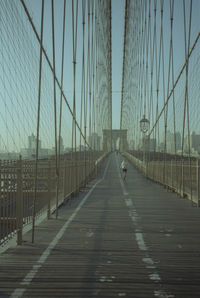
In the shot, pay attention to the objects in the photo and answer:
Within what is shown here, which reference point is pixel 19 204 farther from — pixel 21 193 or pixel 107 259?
pixel 107 259

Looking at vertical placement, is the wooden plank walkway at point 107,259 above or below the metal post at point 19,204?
below

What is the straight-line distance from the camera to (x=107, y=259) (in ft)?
13.4

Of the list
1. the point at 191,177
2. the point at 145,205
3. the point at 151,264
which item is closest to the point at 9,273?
the point at 151,264

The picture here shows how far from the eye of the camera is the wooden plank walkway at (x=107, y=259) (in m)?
3.14

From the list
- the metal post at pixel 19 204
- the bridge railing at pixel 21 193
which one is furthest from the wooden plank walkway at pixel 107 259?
the bridge railing at pixel 21 193

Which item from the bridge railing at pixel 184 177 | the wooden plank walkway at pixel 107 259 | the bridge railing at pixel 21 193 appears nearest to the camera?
the wooden plank walkway at pixel 107 259

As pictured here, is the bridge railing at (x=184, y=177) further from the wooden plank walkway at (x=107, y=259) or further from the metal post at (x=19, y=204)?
the metal post at (x=19, y=204)

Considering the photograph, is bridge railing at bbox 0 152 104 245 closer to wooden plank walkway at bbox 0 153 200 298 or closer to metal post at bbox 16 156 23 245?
metal post at bbox 16 156 23 245

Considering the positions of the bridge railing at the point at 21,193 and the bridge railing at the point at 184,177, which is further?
the bridge railing at the point at 184,177

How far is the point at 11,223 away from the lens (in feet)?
16.0

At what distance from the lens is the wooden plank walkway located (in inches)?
124

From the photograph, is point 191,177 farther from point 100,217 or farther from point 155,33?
point 155,33

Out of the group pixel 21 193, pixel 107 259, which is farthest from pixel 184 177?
pixel 107 259

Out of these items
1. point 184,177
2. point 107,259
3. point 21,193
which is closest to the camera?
point 107,259
